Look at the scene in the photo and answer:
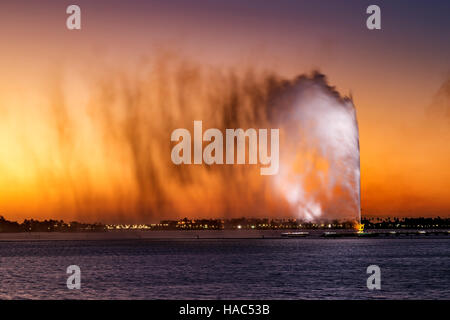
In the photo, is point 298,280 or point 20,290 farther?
point 298,280
